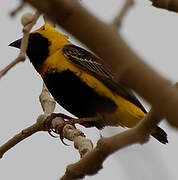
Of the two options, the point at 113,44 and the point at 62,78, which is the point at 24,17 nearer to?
the point at 113,44

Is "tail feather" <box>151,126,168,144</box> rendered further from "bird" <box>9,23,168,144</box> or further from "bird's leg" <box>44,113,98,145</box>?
"bird's leg" <box>44,113,98,145</box>

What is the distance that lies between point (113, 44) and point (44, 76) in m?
4.42

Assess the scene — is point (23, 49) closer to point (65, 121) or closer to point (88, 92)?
point (65, 121)

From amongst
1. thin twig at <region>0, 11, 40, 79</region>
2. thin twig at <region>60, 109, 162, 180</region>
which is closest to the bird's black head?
thin twig at <region>60, 109, 162, 180</region>

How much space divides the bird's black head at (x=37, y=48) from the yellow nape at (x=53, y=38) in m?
0.05

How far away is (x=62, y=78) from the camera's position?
5.01 meters

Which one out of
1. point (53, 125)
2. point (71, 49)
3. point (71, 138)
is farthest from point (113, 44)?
point (71, 49)

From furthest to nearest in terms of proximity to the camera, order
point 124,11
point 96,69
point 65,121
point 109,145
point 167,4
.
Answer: point 96,69 → point 65,121 → point 109,145 → point 124,11 → point 167,4

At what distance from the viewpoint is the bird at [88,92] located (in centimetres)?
491

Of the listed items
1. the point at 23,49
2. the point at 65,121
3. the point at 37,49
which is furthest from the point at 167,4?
the point at 37,49

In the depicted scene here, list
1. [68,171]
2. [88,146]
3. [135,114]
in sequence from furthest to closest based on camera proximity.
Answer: [135,114] → [88,146] → [68,171]

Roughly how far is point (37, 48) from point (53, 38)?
282mm

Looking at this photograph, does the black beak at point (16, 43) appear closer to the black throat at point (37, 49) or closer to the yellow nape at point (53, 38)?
the black throat at point (37, 49)

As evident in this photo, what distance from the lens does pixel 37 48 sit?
5496mm
